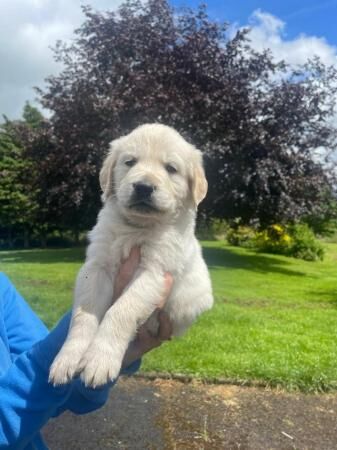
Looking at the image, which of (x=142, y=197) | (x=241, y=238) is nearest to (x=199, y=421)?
(x=142, y=197)

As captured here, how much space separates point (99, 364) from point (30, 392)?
0.32m

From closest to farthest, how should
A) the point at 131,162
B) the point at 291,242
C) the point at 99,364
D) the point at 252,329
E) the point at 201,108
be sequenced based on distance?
the point at 99,364 → the point at 131,162 → the point at 252,329 → the point at 201,108 → the point at 291,242

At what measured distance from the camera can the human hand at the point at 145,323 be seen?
2574mm

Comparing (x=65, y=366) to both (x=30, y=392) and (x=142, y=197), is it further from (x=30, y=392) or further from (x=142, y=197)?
(x=142, y=197)

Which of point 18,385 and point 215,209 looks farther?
point 215,209

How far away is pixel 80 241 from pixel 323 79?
17.6 m

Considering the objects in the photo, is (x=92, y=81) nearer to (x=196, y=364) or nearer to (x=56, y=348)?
(x=196, y=364)

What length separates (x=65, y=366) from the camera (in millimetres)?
2170

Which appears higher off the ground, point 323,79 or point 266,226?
point 323,79

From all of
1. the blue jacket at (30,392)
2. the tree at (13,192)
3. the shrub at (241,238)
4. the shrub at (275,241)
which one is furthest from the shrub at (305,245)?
the blue jacket at (30,392)

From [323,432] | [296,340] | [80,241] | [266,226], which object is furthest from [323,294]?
[80,241]

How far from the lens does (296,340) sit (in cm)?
782

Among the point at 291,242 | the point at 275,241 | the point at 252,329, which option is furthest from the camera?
the point at 275,241

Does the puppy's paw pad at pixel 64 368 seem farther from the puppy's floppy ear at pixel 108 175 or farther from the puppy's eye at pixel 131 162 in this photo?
the puppy's eye at pixel 131 162
